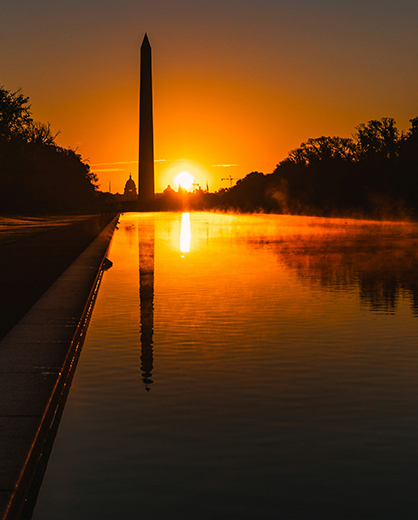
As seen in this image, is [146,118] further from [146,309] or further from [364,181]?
[146,309]

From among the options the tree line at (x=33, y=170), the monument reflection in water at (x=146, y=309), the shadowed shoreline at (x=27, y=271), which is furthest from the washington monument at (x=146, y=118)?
the monument reflection in water at (x=146, y=309)

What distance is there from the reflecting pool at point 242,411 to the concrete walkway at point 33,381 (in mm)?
174

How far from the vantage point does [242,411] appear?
744 centimetres

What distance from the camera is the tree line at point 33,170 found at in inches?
2325

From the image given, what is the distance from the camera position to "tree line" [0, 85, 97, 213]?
194 ft

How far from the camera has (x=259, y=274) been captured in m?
20.5

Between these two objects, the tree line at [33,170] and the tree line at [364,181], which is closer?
the tree line at [33,170]

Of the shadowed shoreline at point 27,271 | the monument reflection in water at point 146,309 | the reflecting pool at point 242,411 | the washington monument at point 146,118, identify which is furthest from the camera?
the washington monument at point 146,118

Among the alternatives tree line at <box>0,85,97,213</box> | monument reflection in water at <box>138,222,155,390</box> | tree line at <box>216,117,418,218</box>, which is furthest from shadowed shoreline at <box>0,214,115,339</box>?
tree line at <box>216,117,418,218</box>

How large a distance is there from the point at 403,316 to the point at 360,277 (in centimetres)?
646

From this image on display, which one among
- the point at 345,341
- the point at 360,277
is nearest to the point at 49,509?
the point at 345,341

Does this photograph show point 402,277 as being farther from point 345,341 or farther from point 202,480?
point 202,480

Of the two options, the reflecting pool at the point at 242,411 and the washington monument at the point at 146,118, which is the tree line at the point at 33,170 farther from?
the reflecting pool at the point at 242,411

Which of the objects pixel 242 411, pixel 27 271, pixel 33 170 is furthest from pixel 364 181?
pixel 242 411
